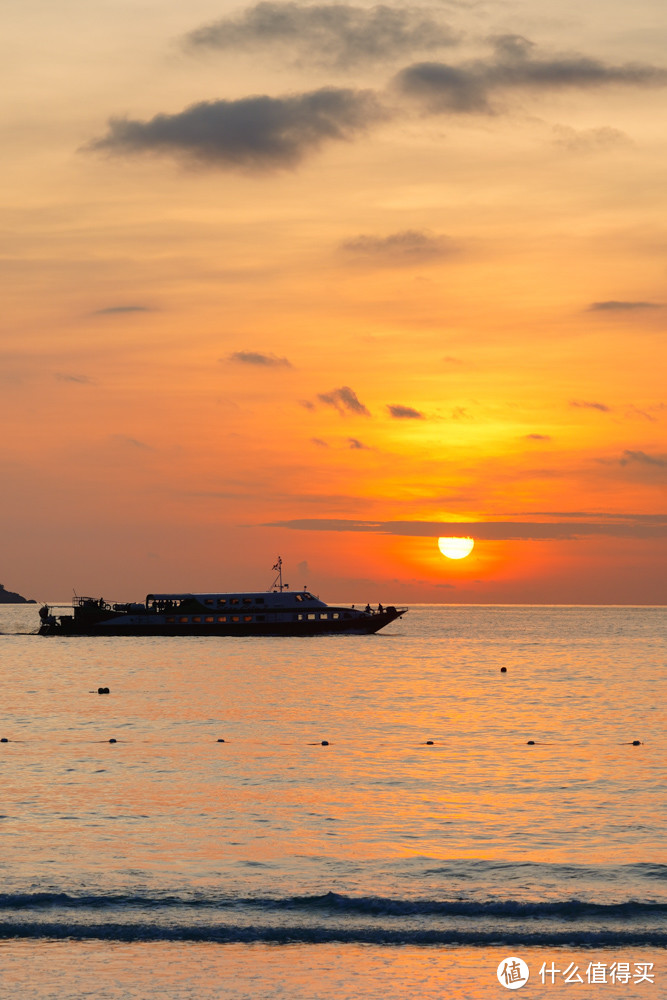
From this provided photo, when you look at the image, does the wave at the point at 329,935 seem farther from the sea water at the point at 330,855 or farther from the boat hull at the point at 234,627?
the boat hull at the point at 234,627

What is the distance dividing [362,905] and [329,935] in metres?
2.99

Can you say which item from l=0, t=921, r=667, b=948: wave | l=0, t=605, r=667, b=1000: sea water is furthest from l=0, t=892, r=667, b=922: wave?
l=0, t=921, r=667, b=948: wave

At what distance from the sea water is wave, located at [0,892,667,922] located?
94 millimetres

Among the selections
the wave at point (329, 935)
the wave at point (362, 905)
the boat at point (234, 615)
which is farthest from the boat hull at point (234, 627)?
the wave at point (329, 935)

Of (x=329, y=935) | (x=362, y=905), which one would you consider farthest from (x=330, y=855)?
(x=329, y=935)

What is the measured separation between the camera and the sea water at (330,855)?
76.4 feet

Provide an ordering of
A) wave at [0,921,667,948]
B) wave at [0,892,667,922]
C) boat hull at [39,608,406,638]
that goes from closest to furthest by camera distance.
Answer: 1. wave at [0,921,667,948]
2. wave at [0,892,667,922]
3. boat hull at [39,608,406,638]

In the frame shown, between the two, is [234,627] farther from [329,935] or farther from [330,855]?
[329,935]

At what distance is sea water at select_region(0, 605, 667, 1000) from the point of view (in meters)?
23.3

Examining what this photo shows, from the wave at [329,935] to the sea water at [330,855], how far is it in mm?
79

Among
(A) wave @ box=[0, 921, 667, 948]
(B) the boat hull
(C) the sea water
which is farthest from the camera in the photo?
(B) the boat hull

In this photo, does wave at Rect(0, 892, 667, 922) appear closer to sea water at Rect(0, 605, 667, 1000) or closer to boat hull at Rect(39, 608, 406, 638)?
sea water at Rect(0, 605, 667, 1000)

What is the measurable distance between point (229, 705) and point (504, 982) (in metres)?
72.1

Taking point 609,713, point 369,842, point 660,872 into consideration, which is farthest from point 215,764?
point 609,713
